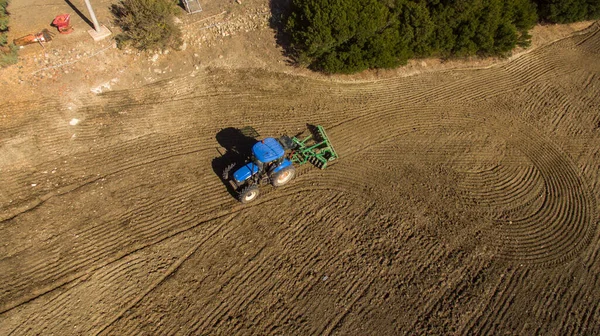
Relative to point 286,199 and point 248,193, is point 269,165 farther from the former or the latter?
point 286,199

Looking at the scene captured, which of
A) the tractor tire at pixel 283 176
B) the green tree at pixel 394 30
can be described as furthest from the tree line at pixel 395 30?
the tractor tire at pixel 283 176

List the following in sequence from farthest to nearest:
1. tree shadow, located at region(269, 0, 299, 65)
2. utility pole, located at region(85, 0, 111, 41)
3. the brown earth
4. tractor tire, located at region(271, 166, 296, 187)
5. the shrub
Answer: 1. tree shadow, located at region(269, 0, 299, 65)
2. utility pole, located at region(85, 0, 111, 41)
3. the shrub
4. tractor tire, located at region(271, 166, 296, 187)
5. the brown earth

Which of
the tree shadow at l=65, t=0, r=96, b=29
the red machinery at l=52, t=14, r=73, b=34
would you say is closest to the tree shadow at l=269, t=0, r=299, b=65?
the tree shadow at l=65, t=0, r=96, b=29

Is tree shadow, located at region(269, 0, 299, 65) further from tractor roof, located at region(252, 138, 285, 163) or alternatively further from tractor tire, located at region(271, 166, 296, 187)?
tractor tire, located at region(271, 166, 296, 187)

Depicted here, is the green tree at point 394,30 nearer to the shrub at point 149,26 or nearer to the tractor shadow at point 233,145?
the tractor shadow at point 233,145

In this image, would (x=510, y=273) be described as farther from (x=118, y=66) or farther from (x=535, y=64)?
(x=118, y=66)

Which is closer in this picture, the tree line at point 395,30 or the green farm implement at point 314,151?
the green farm implement at point 314,151
